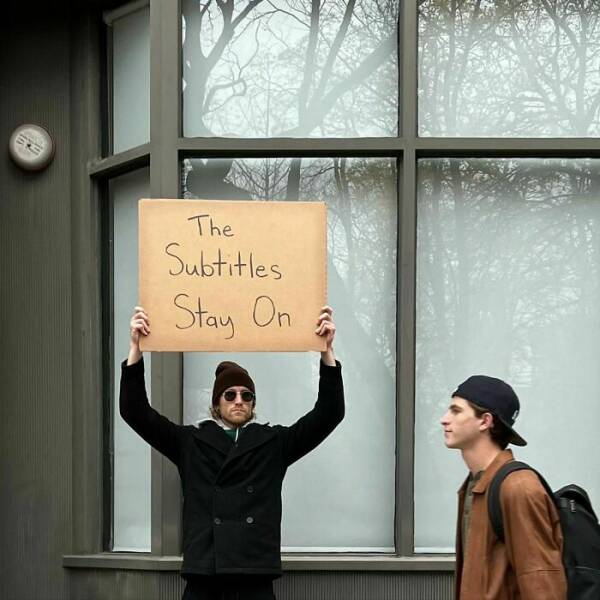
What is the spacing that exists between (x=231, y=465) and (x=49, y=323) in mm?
1674

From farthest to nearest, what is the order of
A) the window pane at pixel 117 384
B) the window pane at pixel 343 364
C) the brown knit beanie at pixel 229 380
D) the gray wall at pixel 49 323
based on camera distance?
the gray wall at pixel 49 323 < the window pane at pixel 117 384 < the window pane at pixel 343 364 < the brown knit beanie at pixel 229 380

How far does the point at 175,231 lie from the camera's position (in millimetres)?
4789

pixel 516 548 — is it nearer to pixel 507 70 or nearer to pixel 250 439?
pixel 250 439

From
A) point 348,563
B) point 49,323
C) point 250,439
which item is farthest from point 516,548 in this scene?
point 49,323

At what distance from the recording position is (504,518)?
3857mm

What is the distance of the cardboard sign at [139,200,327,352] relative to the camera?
4.77 metres

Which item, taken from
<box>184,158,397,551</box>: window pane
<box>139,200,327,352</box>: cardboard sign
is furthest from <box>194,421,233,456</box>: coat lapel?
<box>184,158,397,551</box>: window pane

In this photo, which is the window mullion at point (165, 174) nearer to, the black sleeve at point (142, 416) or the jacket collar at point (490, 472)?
the black sleeve at point (142, 416)

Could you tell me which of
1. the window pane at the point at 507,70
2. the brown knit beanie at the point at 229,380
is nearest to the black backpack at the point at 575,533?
the brown knit beanie at the point at 229,380

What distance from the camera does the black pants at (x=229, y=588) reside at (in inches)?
191


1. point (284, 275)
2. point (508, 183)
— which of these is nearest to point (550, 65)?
point (508, 183)

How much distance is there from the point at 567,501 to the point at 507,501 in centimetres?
21

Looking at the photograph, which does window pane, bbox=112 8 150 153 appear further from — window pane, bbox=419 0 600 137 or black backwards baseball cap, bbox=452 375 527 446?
black backwards baseball cap, bbox=452 375 527 446

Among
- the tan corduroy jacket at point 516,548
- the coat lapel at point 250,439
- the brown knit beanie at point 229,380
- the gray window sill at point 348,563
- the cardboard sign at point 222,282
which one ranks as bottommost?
the gray window sill at point 348,563
